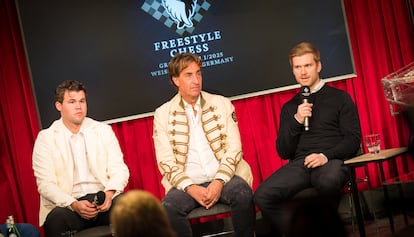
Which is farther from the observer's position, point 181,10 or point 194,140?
point 181,10

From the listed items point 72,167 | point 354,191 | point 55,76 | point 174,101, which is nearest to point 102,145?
point 72,167

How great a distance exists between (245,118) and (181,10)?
1.03 m

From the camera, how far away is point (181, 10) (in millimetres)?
5645

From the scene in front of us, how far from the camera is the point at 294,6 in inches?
218

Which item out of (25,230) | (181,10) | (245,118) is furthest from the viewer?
(245,118)

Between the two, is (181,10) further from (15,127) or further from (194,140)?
(15,127)

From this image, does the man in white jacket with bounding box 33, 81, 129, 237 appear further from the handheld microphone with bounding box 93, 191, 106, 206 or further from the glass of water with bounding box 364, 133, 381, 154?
the glass of water with bounding box 364, 133, 381, 154

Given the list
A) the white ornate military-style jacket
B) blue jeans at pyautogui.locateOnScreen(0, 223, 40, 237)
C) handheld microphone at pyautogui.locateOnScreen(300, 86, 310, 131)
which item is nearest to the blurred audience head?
handheld microphone at pyautogui.locateOnScreen(300, 86, 310, 131)

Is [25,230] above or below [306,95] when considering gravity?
below

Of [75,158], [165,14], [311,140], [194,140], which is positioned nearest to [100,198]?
[75,158]

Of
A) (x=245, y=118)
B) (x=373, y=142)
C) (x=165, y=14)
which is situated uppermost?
(x=165, y=14)

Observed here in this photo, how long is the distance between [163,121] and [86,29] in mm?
1240

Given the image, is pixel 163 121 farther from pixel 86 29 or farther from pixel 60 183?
pixel 86 29

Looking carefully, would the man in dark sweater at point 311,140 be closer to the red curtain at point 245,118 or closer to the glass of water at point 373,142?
the glass of water at point 373,142
